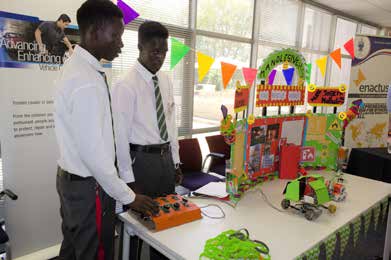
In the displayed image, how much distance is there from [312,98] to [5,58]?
7.48ft

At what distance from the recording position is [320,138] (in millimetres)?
2348

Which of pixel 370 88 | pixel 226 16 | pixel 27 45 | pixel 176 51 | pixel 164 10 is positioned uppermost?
pixel 226 16

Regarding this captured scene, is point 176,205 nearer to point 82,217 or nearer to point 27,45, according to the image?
point 82,217

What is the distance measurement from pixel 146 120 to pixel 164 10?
2.05m

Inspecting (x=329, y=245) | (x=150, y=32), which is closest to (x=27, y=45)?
(x=150, y=32)

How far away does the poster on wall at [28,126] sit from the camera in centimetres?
203

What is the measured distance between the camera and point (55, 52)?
2.24 metres

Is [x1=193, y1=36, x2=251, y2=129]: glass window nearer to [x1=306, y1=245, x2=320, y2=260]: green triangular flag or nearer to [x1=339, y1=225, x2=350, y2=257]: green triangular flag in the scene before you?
[x1=339, y1=225, x2=350, y2=257]: green triangular flag

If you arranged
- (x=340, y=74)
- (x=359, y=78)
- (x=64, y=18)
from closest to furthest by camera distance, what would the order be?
(x=64, y=18) < (x=359, y=78) < (x=340, y=74)

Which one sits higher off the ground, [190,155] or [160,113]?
[160,113]

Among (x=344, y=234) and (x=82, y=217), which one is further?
(x=344, y=234)

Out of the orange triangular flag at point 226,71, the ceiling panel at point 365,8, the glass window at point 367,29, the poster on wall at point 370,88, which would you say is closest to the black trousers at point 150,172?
the orange triangular flag at point 226,71

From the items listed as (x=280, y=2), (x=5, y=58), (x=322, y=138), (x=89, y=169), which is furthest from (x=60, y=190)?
(x=280, y=2)

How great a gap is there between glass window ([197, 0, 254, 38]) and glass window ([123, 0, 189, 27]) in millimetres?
226
